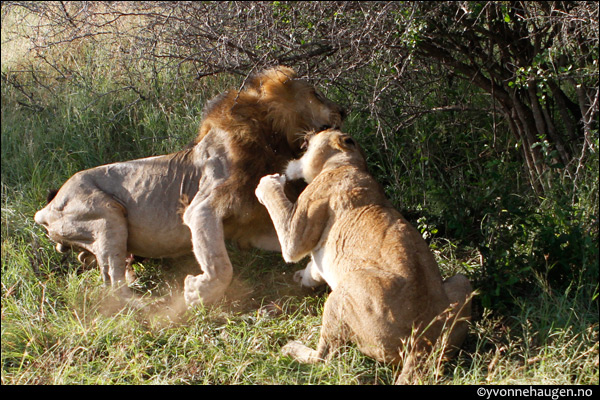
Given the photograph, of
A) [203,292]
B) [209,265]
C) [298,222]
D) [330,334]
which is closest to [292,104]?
[298,222]

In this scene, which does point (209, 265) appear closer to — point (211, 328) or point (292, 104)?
point (211, 328)

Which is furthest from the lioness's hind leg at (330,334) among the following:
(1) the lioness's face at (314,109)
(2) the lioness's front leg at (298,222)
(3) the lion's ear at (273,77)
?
(3) the lion's ear at (273,77)

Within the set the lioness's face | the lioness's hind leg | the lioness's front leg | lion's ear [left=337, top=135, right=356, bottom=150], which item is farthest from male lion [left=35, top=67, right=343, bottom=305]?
the lioness's hind leg

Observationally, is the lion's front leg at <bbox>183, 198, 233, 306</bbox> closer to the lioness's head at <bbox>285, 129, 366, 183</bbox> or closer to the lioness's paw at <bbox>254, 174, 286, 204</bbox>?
the lioness's paw at <bbox>254, 174, 286, 204</bbox>

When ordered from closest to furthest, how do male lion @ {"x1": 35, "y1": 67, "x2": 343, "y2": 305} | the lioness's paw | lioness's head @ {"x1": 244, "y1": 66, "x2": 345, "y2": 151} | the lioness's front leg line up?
the lioness's front leg
the lioness's paw
male lion @ {"x1": 35, "y1": 67, "x2": 343, "y2": 305}
lioness's head @ {"x1": 244, "y1": 66, "x2": 345, "y2": 151}

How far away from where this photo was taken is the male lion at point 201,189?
16.8 ft

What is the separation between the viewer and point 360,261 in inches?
166

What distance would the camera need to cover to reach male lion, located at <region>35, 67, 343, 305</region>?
16.8 feet

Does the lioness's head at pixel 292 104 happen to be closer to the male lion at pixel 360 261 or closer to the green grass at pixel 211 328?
the male lion at pixel 360 261

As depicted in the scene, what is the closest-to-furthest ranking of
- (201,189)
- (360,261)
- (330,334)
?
(330,334), (360,261), (201,189)

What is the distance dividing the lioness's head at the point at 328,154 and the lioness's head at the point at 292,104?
33cm

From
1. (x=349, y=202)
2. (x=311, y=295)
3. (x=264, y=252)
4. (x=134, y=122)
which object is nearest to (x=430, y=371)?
(x=349, y=202)

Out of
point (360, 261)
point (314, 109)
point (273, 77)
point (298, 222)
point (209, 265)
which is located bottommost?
point (209, 265)

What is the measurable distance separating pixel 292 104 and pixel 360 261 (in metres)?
1.55
